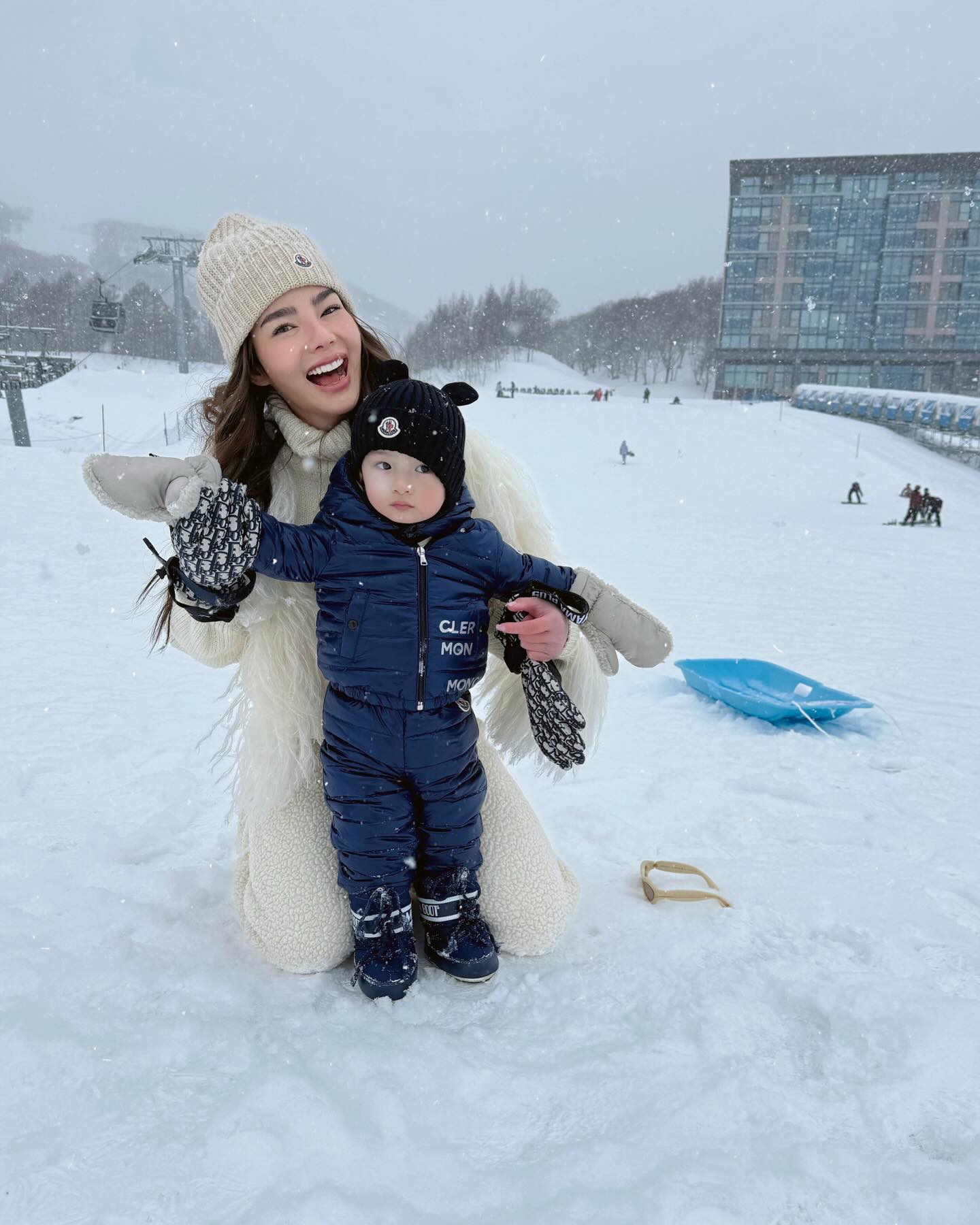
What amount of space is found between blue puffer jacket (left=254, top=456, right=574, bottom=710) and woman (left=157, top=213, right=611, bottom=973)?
0.95 ft

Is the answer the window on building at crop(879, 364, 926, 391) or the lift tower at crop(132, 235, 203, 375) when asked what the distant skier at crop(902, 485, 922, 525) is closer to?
the lift tower at crop(132, 235, 203, 375)

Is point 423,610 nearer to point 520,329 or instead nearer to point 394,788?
point 394,788

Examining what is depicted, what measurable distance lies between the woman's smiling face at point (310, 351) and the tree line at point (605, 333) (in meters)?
77.1

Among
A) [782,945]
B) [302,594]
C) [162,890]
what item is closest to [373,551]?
[302,594]

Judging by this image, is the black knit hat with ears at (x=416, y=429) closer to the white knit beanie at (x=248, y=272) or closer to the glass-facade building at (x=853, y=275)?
the white knit beanie at (x=248, y=272)

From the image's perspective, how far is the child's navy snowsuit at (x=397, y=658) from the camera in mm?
1991

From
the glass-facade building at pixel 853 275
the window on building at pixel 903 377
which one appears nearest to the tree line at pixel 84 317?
the glass-facade building at pixel 853 275

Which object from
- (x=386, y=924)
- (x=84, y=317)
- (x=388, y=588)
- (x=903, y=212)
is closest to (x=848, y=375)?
(x=903, y=212)

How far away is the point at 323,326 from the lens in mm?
2311

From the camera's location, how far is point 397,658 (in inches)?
78.6

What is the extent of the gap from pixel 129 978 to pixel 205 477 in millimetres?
1317

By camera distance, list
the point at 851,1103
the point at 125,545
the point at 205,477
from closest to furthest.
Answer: the point at 851,1103, the point at 205,477, the point at 125,545

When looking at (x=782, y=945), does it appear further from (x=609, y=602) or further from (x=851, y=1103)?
(x=609, y=602)

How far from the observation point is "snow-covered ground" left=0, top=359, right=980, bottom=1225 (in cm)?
151
